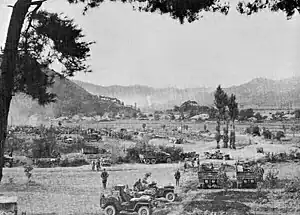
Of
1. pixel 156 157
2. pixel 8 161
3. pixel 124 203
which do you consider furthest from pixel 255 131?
pixel 8 161

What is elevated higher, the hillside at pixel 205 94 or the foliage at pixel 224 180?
the hillside at pixel 205 94

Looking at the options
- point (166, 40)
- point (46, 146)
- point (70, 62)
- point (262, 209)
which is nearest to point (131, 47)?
point (166, 40)

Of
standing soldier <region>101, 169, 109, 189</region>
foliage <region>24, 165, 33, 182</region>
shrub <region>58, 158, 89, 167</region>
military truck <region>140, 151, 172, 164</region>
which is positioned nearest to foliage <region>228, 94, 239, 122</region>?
military truck <region>140, 151, 172, 164</region>

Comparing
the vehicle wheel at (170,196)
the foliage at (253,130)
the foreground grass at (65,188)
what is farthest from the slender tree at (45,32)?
the vehicle wheel at (170,196)

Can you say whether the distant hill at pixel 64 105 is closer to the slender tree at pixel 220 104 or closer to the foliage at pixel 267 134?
the slender tree at pixel 220 104

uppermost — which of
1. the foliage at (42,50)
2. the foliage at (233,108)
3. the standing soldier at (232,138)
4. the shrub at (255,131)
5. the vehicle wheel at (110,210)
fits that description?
the foliage at (42,50)

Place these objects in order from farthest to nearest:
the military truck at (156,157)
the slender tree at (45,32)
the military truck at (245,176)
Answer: the military truck at (156,157) < the military truck at (245,176) < the slender tree at (45,32)

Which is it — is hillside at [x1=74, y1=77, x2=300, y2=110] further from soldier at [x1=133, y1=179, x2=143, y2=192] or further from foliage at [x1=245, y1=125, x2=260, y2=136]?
soldier at [x1=133, y1=179, x2=143, y2=192]
